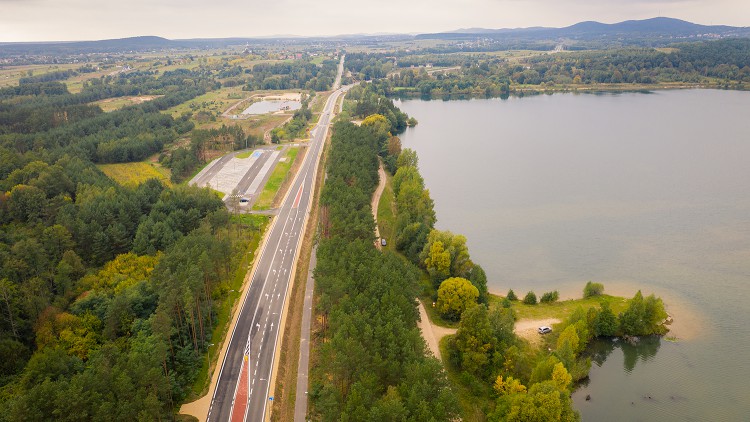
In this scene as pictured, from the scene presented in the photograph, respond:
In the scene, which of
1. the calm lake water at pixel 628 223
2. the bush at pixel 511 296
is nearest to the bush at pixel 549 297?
the bush at pixel 511 296

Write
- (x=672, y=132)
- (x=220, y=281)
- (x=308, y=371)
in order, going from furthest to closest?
(x=672, y=132) < (x=220, y=281) < (x=308, y=371)

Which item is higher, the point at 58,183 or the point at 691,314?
the point at 58,183

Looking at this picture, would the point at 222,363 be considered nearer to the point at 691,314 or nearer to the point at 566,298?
the point at 566,298

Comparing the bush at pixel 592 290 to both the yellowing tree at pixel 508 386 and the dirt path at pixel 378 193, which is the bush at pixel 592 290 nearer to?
the yellowing tree at pixel 508 386

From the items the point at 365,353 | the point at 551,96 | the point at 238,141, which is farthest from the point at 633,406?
the point at 551,96

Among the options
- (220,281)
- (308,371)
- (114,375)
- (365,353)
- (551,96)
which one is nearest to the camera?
(114,375)

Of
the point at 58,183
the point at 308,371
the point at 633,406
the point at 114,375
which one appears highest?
the point at 58,183

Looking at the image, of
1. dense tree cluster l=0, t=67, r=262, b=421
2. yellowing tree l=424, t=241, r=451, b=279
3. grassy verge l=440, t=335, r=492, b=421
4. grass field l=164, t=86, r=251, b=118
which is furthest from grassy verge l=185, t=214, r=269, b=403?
grass field l=164, t=86, r=251, b=118
